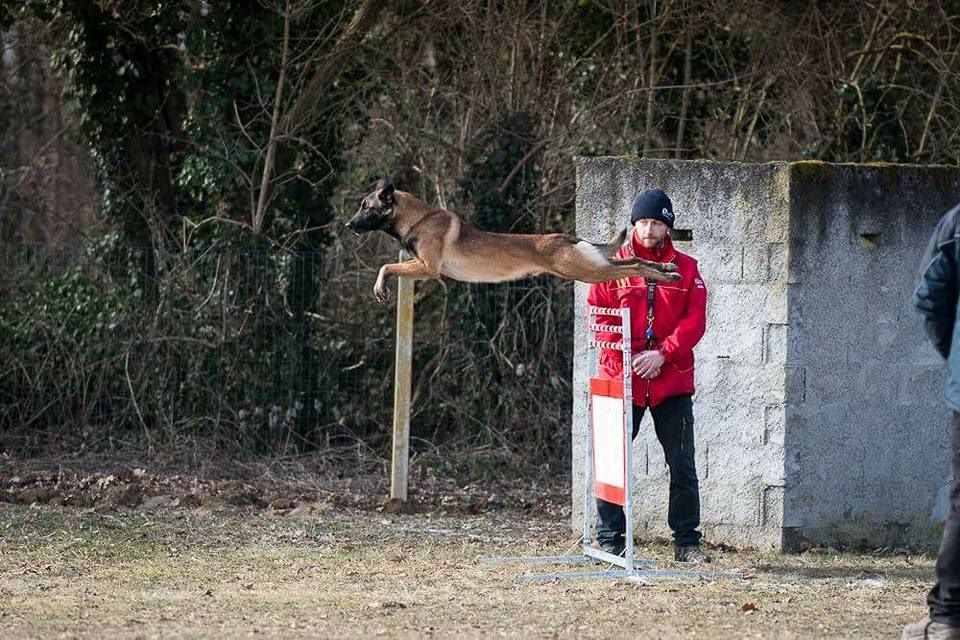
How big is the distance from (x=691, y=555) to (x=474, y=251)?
7.40 ft

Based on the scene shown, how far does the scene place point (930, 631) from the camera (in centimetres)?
594

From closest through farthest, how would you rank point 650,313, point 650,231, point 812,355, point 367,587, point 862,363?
point 367,587 → point 650,231 → point 650,313 → point 812,355 → point 862,363

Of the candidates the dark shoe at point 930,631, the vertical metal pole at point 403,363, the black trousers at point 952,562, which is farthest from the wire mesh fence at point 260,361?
the black trousers at point 952,562

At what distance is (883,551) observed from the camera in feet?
30.3

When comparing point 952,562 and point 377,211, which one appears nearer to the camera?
point 952,562

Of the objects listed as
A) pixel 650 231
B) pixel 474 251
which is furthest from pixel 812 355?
pixel 474 251

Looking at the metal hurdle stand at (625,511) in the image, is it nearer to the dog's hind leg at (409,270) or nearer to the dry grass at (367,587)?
the dry grass at (367,587)

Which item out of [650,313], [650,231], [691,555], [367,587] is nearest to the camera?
[367,587]

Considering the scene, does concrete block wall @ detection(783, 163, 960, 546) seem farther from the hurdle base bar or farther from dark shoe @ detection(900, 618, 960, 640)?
dark shoe @ detection(900, 618, 960, 640)

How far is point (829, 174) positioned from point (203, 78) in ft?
22.8

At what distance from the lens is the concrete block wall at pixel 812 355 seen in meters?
9.02

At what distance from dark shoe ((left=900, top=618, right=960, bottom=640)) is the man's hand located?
91.2 inches

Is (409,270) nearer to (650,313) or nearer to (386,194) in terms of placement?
(386,194)

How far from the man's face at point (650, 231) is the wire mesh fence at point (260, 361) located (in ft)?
15.8
